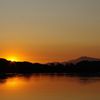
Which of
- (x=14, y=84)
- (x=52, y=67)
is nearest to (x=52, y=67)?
(x=52, y=67)

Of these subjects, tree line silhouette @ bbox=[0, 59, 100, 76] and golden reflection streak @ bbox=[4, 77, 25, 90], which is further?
tree line silhouette @ bbox=[0, 59, 100, 76]

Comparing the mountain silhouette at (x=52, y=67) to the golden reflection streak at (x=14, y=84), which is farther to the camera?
the mountain silhouette at (x=52, y=67)

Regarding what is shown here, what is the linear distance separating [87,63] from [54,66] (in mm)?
9703

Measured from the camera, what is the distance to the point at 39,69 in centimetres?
9525

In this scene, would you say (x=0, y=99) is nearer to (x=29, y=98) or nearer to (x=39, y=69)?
(x=29, y=98)

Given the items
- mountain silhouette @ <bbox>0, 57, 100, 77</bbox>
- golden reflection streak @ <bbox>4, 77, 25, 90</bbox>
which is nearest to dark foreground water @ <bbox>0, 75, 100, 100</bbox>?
golden reflection streak @ <bbox>4, 77, 25, 90</bbox>

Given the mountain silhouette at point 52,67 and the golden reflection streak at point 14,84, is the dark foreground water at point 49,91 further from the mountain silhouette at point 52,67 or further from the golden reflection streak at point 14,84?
the mountain silhouette at point 52,67

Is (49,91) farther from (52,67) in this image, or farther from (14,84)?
(52,67)

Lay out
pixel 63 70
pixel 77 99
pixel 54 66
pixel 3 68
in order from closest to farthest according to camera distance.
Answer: pixel 77 99 → pixel 3 68 → pixel 63 70 → pixel 54 66

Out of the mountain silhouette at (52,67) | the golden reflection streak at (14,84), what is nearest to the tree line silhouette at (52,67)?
the mountain silhouette at (52,67)

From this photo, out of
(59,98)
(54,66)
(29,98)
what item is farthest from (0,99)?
(54,66)

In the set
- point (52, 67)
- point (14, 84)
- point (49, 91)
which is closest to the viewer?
point (49, 91)

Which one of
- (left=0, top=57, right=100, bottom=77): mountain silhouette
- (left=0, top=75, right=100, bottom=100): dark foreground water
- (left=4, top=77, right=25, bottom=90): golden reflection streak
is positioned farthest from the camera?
(left=0, top=57, right=100, bottom=77): mountain silhouette

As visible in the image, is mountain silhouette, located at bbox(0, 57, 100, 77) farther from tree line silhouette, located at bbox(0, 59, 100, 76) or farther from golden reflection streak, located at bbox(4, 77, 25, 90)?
golden reflection streak, located at bbox(4, 77, 25, 90)
